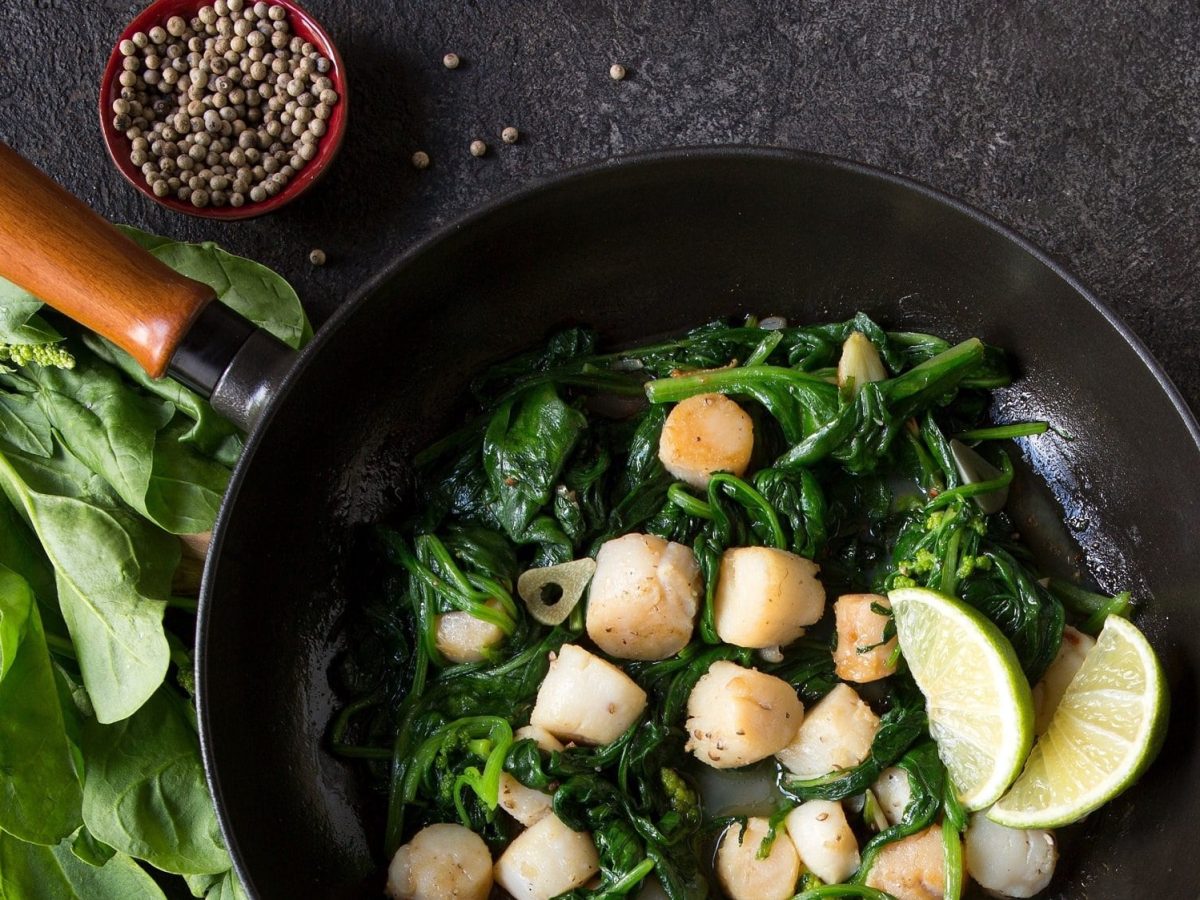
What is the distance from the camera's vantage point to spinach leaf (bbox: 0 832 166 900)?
282 centimetres

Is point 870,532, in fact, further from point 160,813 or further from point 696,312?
point 160,813

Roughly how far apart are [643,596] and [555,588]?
30 cm

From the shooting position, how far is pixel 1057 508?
2.99 metres

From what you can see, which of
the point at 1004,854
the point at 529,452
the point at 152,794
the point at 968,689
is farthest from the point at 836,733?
the point at 152,794

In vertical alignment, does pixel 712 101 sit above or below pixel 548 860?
above

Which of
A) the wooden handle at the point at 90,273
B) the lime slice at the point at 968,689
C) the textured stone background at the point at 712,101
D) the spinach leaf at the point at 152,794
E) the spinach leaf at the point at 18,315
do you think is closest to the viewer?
the wooden handle at the point at 90,273

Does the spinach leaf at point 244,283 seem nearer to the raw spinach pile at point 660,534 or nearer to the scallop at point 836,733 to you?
the raw spinach pile at point 660,534

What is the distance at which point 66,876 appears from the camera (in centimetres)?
286

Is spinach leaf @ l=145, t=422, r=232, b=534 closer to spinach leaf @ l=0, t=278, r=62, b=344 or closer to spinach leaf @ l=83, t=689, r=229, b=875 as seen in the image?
spinach leaf @ l=0, t=278, r=62, b=344

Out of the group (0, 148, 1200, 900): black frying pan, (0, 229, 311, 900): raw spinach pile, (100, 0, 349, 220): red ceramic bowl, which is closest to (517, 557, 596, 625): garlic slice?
(0, 148, 1200, 900): black frying pan

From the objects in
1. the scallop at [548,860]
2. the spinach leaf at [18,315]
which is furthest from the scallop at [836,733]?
the spinach leaf at [18,315]

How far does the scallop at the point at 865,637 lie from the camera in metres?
2.69

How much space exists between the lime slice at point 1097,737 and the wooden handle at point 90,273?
7.21ft

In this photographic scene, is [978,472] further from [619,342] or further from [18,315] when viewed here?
[18,315]
